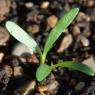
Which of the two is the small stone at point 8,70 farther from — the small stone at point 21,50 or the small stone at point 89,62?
the small stone at point 89,62

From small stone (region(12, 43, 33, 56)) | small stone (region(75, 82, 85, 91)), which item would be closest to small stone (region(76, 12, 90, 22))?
small stone (region(12, 43, 33, 56))

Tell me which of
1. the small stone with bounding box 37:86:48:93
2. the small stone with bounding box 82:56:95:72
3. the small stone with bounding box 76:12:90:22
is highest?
the small stone with bounding box 76:12:90:22

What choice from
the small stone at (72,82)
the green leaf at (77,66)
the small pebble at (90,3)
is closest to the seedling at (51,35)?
the green leaf at (77,66)

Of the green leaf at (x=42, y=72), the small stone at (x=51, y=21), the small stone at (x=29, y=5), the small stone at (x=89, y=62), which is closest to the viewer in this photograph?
the green leaf at (x=42, y=72)

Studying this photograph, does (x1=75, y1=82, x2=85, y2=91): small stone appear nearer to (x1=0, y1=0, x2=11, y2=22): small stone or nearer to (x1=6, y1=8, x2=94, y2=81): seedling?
(x1=6, y1=8, x2=94, y2=81): seedling

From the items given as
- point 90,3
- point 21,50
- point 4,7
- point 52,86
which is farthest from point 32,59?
point 90,3

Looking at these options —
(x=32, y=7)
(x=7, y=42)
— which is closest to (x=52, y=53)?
(x=7, y=42)

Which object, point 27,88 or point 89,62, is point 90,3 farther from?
Answer: point 27,88
